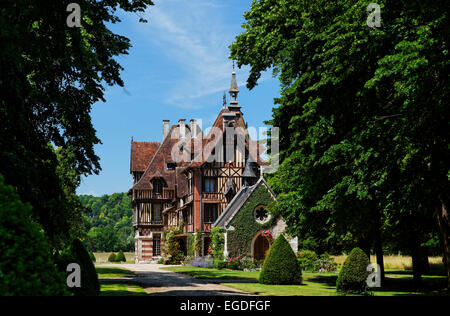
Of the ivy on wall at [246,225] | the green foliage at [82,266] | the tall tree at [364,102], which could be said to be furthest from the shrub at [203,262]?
the green foliage at [82,266]

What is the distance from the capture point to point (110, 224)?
13500cm

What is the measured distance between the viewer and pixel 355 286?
17625 mm

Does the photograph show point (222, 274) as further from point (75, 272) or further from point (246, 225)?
point (75, 272)

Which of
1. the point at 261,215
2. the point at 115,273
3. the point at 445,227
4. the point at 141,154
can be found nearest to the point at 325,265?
the point at 261,215

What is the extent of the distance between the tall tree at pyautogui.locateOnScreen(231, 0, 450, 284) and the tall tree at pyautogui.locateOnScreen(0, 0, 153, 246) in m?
6.40

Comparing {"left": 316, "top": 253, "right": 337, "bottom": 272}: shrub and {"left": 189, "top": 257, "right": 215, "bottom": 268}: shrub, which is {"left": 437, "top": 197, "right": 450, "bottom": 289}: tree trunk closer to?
{"left": 316, "top": 253, "right": 337, "bottom": 272}: shrub

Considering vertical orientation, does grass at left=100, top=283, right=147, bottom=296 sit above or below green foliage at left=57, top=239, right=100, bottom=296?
below

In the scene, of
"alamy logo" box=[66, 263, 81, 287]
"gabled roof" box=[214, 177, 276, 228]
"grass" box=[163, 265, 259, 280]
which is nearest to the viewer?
"alamy logo" box=[66, 263, 81, 287]

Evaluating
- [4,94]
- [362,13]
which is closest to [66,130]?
[4,94]

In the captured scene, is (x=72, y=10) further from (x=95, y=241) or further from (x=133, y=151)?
(x=95, y=241)

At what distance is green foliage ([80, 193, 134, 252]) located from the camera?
9238 cm

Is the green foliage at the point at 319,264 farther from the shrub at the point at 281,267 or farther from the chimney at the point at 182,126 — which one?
the chimney at the point at 182,126

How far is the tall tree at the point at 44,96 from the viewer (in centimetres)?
880

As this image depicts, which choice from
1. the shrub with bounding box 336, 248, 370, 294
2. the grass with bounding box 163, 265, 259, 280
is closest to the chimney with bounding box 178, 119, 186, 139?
the grass with bounding box 163, 265, 259, 280
